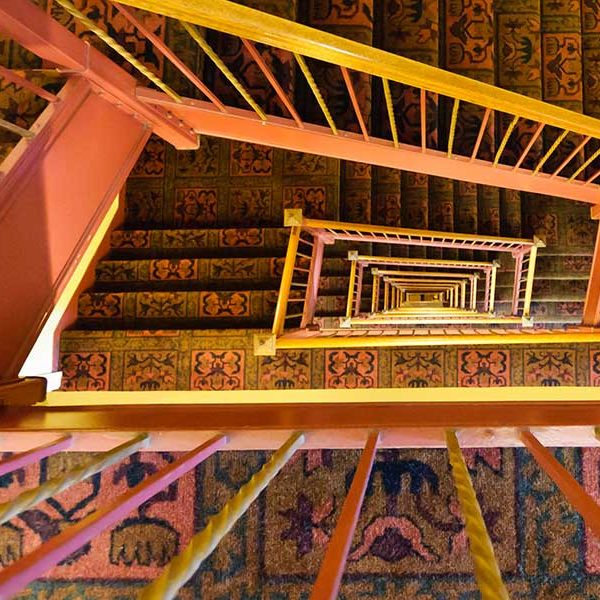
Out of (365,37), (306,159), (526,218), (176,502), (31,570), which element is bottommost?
(176,502)

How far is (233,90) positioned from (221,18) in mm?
1348

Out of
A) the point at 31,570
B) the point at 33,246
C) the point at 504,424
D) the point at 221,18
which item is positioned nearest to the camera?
the point at 31,570

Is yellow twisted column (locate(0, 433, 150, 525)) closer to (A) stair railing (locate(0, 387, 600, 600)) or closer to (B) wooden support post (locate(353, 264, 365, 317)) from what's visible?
(A) stair railing (locate(0, 387, 600, 600))

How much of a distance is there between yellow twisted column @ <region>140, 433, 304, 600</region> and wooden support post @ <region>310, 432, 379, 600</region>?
14 centimetres

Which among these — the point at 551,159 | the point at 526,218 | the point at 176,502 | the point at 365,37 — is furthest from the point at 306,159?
the point at 176,502

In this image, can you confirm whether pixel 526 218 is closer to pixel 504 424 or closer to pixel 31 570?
pixel 504 424

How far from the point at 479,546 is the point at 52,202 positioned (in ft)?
5.68

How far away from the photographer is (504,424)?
911 mm

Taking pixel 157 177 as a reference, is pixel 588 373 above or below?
below

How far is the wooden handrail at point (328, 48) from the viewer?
45.0 inches

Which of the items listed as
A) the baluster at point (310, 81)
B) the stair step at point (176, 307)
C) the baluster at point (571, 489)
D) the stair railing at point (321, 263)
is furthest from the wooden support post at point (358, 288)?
the baluster at point (571, 489)

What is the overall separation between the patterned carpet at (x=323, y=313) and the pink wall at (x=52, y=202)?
36 centimetres

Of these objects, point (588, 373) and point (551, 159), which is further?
point (551, 159)

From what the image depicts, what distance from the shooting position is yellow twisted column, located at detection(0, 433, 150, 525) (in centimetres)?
68
